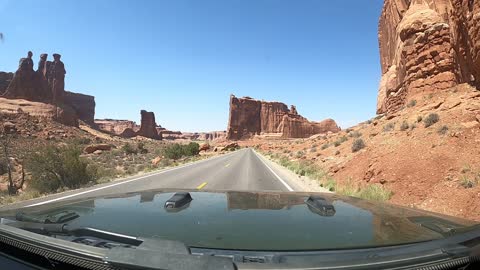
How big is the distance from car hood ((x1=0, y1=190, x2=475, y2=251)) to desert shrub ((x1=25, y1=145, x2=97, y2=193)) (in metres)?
12.7

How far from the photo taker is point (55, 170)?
1587cm

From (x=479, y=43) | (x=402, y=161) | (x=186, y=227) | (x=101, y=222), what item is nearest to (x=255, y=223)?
(x=186, y=227)

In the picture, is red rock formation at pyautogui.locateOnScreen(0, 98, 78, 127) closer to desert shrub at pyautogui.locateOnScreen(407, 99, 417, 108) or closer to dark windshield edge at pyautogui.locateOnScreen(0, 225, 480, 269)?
desert shrub at pyautogui.locateOnScreen(407, 99, 417, 108)

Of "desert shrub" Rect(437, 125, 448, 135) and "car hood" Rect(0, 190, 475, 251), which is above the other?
"desert shrub" Rect(437, 125, 448, 135)

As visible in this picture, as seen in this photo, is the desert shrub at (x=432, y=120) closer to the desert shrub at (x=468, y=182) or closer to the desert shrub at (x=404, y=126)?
the desert shrub at (x=404, y=126)

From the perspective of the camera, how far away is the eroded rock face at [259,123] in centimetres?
17750

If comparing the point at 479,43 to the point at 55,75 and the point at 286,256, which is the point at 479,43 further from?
the point at 55,75

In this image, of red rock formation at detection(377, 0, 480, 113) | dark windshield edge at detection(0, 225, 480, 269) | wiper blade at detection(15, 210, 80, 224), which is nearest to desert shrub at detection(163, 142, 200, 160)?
red rock formation at detection(377, 0, 480, 113)

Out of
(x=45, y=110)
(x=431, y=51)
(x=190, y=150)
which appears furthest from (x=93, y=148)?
(x=45, y=110)

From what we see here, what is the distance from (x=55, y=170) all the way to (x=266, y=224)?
15498mm

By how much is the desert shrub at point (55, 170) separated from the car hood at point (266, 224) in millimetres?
12662

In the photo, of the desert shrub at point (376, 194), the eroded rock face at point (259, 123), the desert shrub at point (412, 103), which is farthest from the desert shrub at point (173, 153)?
the eroded rock face at point (259, 123)

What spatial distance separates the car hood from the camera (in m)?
2.41

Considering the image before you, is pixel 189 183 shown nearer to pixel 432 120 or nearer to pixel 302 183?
pixel 302 183
